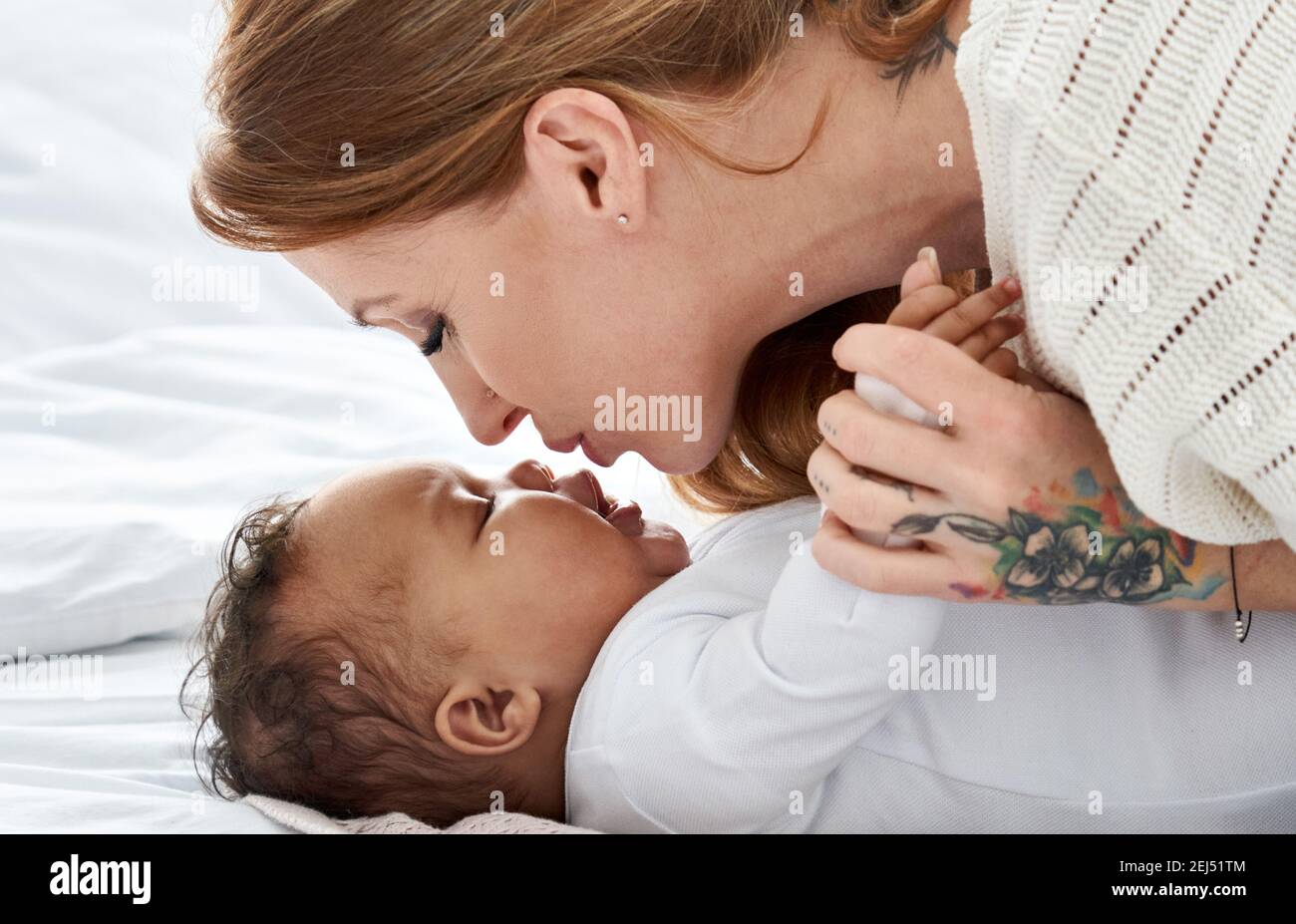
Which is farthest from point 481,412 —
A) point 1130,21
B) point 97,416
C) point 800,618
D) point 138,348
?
point 138,348

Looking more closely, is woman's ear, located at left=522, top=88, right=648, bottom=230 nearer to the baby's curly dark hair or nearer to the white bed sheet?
the baby's curly dark hair

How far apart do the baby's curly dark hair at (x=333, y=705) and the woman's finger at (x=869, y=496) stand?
448mm

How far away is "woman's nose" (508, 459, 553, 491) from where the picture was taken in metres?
1.57

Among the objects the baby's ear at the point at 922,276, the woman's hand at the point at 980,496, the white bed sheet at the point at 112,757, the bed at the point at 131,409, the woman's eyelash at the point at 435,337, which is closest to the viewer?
the woman's hand at the point at 980,496

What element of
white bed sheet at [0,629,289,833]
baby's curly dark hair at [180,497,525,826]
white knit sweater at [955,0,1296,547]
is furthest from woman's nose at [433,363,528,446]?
white knit sweater at [955,0,1296,547]

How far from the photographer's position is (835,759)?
126 cm

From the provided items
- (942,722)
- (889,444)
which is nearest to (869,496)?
(889,444)

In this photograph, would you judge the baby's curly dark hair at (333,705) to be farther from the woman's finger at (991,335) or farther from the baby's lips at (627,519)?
the woman's finger at (991,335)

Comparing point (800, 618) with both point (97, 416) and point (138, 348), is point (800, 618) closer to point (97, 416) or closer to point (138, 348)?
point (97, 416)

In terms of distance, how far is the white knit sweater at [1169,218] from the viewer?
3.14ft

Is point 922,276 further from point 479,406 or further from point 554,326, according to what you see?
point 479,406

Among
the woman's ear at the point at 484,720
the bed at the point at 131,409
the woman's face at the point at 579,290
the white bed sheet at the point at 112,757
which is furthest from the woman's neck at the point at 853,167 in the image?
the white bed sheet at the point at 112,757

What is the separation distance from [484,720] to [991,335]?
0.63 meters
